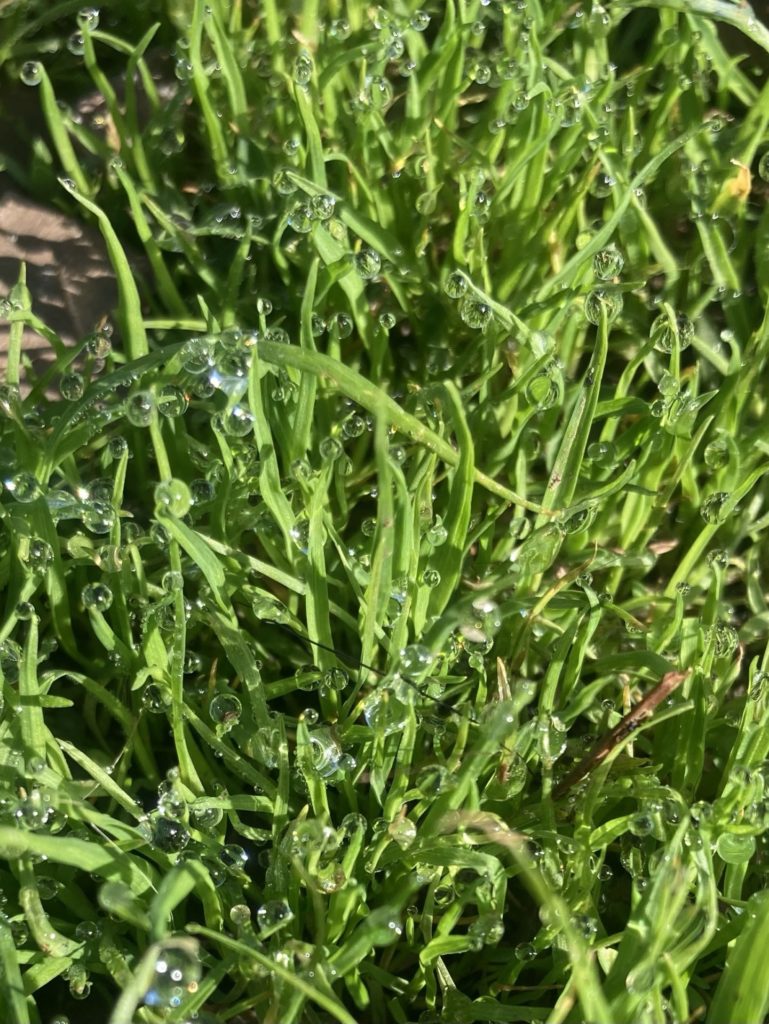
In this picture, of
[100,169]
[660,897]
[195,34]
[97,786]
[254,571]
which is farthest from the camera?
[100,169]

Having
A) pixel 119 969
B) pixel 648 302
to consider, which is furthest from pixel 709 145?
pixel 119 969

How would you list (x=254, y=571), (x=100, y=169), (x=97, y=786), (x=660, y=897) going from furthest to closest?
(x=100, y=169) → (x=254, y=571) → (x=97, y=786) → (x=660, y=897)

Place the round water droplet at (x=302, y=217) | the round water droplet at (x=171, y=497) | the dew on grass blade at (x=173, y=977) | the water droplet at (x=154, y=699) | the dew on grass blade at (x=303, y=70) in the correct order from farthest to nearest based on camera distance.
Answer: the dew on grass blade at (x=303, y=70) → the round water droplet at (x=302, y=217) → the water droplet at (x=154, y=699) → the round water droplet at (x=171, y=497) → the dew on grass blade at (x=173, y=977)

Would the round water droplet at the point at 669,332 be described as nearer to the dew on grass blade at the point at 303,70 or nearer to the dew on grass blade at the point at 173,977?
the dew on grass blade at the point at 303,70

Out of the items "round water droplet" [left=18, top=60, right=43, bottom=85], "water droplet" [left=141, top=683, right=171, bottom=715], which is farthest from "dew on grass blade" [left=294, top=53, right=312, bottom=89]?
"water droplet" [left=141, top=683, right=171, bottom=715]

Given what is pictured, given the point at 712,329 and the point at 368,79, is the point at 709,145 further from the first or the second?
the point at 368,79

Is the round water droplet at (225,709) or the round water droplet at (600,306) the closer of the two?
the round water droplet at (225,709)

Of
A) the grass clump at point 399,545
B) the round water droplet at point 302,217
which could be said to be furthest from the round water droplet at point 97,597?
the round water droplet at point 302,217
